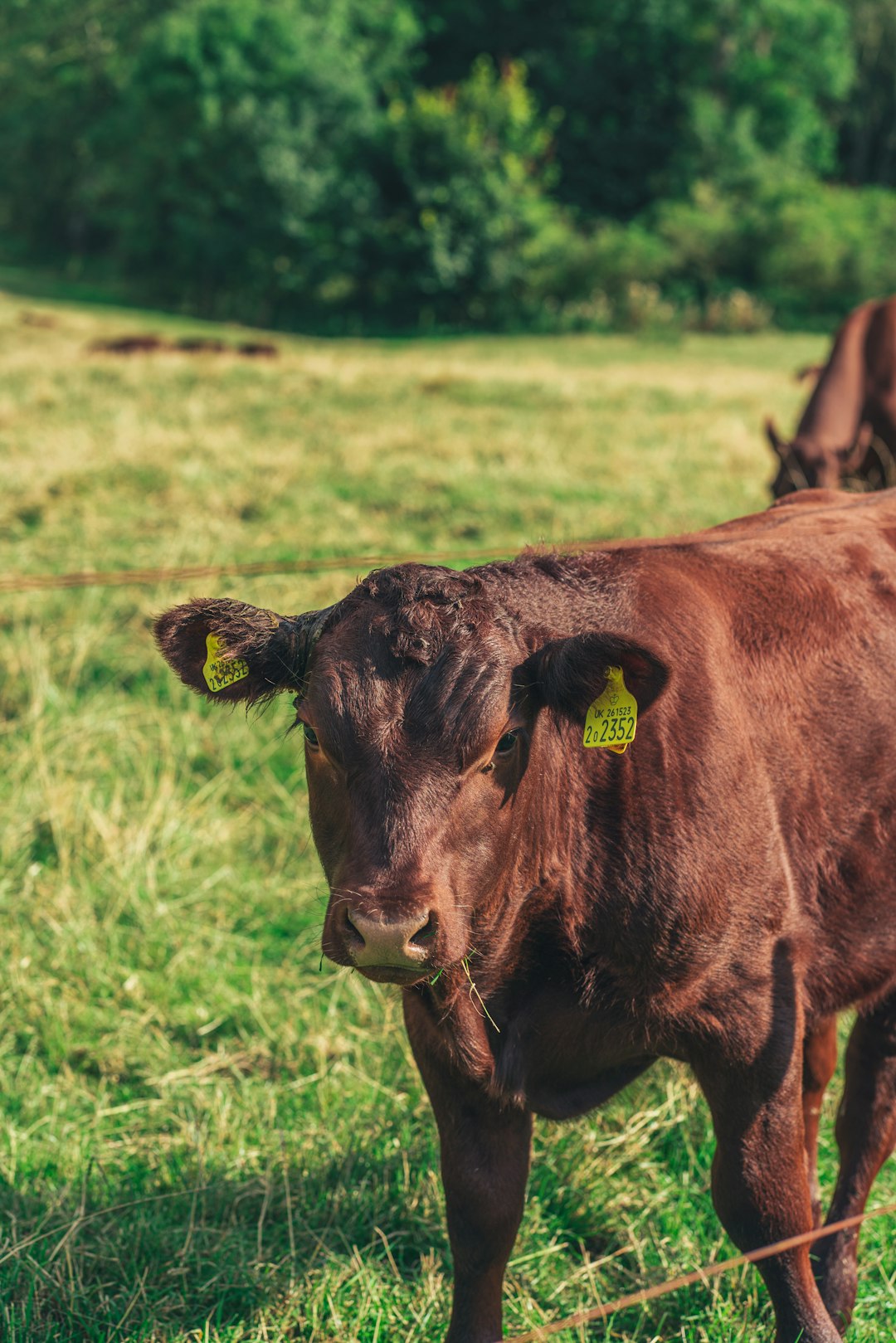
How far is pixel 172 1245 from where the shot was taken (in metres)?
3.20

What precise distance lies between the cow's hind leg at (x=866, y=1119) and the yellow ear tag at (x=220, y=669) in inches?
72.6

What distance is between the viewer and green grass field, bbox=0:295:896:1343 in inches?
123

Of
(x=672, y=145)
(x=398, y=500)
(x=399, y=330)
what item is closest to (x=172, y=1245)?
(x=398, y=500)

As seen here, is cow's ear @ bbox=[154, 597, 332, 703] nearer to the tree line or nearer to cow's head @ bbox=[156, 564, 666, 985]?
cow's head @ bbox=[156, 564, 666, 985]

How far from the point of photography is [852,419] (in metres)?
10.4

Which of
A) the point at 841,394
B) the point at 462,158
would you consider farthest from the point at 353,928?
the point at 462,158

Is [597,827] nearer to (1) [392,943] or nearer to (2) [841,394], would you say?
(1) [392,943]

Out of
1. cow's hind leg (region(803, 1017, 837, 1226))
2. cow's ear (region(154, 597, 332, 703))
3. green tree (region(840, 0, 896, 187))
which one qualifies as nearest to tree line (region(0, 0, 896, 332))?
green tree (region(840, 0, 896, 187))

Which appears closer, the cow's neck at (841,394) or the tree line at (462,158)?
the cow's neck at (841,394)

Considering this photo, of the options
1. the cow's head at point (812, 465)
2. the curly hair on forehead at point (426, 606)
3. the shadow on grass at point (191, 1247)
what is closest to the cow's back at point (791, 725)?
the curly hair on forehead at point (426, 606)

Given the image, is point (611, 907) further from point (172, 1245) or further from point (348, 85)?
point (348, 85)

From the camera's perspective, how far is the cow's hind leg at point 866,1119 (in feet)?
10.8

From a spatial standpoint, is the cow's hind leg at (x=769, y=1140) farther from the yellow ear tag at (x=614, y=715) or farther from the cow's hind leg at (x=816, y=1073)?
the cow's hind leg at (x=816, y=1073)

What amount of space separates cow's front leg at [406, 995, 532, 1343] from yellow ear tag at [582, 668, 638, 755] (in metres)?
0.81
